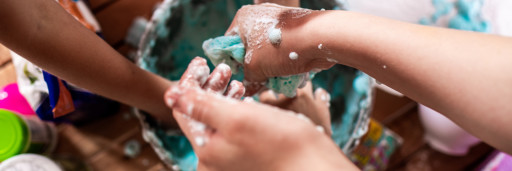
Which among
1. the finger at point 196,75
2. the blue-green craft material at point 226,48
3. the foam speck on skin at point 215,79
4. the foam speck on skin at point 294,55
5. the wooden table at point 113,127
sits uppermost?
the finger at point 196,75

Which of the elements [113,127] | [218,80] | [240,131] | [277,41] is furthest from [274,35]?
[113,127]

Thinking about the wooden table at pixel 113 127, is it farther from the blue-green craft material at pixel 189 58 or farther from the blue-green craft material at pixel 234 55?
the blue-green craft material at pixel 234 55

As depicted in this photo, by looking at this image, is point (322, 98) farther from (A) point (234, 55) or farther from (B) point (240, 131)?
(B) point (240, 131)

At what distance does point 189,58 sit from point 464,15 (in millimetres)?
654

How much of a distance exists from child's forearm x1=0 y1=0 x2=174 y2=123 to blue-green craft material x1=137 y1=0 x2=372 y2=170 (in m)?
0.15

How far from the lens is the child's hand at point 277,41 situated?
502 mm

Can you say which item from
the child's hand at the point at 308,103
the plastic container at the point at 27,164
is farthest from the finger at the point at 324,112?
the plastic container at the point at 27,164

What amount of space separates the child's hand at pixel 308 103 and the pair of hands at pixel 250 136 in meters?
0.40

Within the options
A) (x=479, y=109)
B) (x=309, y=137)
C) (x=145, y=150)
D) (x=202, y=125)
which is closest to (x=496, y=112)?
(x=479, y=109)

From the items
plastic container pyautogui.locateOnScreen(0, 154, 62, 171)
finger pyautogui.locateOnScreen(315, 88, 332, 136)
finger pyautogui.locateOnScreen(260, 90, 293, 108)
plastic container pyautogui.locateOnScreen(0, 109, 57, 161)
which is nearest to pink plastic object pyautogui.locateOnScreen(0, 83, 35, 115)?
plastic container pyautogui.locateOnScreen(0, 109, 57, 161)

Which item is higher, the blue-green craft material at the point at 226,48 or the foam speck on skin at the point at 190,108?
the foam speck on skin at the point at 190,108

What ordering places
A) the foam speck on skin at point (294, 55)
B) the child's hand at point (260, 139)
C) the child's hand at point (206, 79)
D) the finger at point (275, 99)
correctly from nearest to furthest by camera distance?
the child's hand at point (260, 139) → the child's hand at point (206, 79) → the foam speck on skin at point (294, 55) → the finger at point (275, 99)

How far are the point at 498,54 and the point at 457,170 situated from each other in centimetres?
73

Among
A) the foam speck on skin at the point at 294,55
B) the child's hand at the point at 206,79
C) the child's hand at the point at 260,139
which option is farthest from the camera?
the foam speck on skin at the point at 294,55
